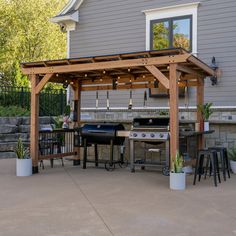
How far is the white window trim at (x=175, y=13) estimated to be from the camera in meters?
9.95

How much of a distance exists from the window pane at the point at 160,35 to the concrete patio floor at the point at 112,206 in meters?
4.01

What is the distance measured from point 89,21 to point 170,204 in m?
7.56

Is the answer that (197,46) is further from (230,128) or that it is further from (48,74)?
(48,74)

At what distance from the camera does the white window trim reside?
9.95 m

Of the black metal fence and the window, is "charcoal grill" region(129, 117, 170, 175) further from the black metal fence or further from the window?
the black metal fence

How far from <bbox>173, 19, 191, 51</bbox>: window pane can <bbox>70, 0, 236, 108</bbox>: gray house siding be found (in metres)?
0.33

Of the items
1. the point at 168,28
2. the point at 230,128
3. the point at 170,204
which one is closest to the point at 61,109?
→ the point at 168,28

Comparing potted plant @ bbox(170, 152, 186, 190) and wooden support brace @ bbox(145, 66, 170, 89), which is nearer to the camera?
potted plant @ bbox(170, 152, 186, 190)

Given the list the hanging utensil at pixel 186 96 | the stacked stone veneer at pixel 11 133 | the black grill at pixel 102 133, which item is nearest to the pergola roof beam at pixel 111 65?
the black grill at pixel 102 133

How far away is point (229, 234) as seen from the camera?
13.8 feet

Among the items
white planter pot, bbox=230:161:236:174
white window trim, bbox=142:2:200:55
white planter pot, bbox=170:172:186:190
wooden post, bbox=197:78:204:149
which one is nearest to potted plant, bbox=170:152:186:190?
white planter pot, bbox=170:172:186:190

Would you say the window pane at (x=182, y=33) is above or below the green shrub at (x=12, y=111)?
above

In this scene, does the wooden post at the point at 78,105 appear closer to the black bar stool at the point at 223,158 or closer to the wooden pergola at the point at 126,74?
the wooden pergola at the point at 126,74

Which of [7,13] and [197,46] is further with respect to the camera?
[7,13]
